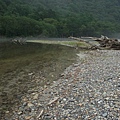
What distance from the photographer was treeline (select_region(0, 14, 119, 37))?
121 m

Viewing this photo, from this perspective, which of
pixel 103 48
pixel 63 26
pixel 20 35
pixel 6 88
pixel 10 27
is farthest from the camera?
pixel 63 26

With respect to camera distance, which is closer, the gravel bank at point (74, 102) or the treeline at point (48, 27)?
the gravel bank at point (74, 102)

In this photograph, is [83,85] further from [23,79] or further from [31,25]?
[31,25]

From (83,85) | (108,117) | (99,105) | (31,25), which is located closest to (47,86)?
(83,85)

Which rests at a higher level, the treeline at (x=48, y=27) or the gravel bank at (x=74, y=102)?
the treeline at (x=48, y=27)

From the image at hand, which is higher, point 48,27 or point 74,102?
point 48,27

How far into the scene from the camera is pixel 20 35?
12612cm

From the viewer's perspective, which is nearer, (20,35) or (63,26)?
(20,35)

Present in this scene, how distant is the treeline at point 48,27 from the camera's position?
121 metres

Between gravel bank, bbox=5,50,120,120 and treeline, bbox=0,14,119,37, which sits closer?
gravel bank, bbox=5,50,120,120

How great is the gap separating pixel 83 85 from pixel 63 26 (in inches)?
5696

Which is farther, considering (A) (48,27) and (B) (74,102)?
(A) (48,27)

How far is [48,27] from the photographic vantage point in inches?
5881

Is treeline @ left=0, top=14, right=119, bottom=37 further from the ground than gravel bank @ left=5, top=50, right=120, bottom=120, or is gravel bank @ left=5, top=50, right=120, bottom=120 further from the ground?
treeline @ left=0, top=14, right=119, bottom=37
